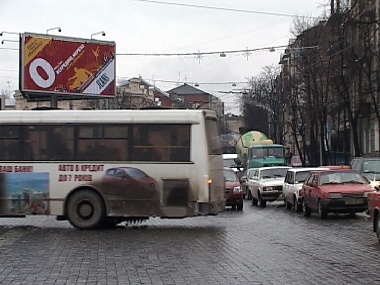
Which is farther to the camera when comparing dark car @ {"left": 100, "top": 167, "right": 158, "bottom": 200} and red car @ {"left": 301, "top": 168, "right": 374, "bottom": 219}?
red car @ {"left": 301, "top": 168, "right": 374, "bottom": 219}

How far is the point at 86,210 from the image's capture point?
763 inches

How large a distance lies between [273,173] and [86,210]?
16.6 meters

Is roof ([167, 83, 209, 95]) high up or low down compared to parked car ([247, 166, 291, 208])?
up

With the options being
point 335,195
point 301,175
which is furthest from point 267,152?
point 335,195

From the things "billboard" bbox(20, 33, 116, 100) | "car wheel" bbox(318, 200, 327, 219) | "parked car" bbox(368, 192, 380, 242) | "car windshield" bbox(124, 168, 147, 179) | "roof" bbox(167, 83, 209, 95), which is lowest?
"car wheel" bbox(318, 200, 327, 219)

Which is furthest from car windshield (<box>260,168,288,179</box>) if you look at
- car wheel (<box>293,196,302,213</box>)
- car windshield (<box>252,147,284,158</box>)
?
car windshield (<box>252,147,284,158</box>)

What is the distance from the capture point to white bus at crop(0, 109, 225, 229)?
62.3 feet

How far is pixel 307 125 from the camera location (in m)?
70.2

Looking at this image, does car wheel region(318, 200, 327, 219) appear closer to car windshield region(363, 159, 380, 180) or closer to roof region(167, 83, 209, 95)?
car windshield region(363, 159, 380, 180)

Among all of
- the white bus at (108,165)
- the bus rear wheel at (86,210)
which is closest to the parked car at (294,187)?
the white bus at (108,165)

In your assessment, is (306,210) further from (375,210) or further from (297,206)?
(375,210)

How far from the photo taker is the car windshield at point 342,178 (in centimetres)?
2403

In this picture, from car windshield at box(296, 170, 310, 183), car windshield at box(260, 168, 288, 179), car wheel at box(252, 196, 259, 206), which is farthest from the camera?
car wheel at box(252, 196, 259, 206)

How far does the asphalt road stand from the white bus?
634mm
